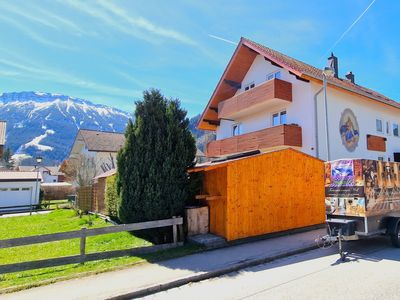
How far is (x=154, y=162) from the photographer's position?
10281 millimetres

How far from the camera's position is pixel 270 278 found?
696 cm

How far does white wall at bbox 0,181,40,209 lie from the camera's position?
3268 centimetres

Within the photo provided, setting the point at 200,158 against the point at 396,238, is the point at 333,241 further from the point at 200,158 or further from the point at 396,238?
the point at 200,158

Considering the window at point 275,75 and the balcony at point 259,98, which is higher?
the window at point 275,75

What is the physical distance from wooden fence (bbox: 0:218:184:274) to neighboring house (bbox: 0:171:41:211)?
91.4ft

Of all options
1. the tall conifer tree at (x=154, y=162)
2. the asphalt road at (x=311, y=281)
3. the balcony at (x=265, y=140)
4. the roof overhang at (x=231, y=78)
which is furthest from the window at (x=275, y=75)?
the asphalt road at (x=311, y=281)

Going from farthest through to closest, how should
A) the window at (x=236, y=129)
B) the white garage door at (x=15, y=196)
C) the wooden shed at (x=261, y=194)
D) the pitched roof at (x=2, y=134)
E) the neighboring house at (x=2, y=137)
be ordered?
the white garage door at (x=15, y=196) < the pitched roof at (x=2, y=134) < the neighboring house at (x=2, y=137) < the window at (x=236, y=129) < the wooden shed at (x=261, y=194)

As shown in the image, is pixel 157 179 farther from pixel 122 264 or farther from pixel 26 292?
pixel 26 292

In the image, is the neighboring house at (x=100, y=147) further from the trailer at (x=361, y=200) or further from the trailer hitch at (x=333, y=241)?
the trailer at (x=361, y=200)

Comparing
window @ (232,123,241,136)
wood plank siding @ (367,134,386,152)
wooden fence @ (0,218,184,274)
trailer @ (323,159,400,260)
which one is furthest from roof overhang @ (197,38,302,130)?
wooden fence @ (0,218,184,274)

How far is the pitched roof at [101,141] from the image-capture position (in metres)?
42.1

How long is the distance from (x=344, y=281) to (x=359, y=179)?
3.50 meters

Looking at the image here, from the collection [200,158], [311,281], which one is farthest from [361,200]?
[200,158]

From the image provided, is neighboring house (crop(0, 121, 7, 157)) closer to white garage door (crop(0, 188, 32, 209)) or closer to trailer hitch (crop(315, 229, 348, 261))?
white garage door (crop(0, 188, 32, 209))
